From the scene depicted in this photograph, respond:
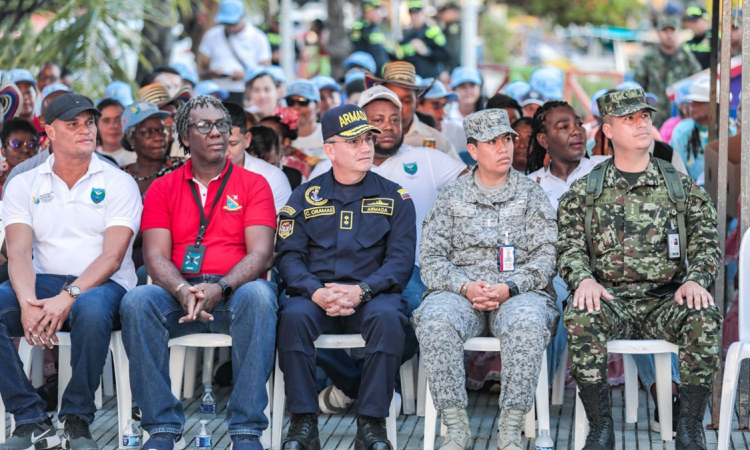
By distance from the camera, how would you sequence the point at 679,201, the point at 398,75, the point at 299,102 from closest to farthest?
the point at 679,201
the point at 398,75
the point at 299,102

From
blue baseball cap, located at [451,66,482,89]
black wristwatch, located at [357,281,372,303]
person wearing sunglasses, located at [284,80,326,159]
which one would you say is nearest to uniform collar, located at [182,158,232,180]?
black wristwatch, located at [357,281,372,303]

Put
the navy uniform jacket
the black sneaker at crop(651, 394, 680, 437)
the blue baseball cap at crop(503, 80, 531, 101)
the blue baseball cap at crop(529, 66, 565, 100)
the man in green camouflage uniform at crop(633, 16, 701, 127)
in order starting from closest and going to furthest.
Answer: the black sneaker at crop(651, 394, 680, 437), the navy uniform jacket, the blue baseball cap at crop(503, 80, 531, 101), the blue baseball cap at crop(529, 66, 565, 100), the man in green camouflage uniform at crop(633, 16, 701, 127)

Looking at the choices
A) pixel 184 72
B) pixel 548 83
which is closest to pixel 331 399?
pixel 548 83

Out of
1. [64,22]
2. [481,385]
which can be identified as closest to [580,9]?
[64,22]

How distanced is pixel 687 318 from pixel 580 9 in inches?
802

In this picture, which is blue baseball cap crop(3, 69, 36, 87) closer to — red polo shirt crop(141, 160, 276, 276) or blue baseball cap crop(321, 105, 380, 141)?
red polo shirt crop(141, 160, 276, 276)

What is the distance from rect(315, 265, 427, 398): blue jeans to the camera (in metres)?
5.41

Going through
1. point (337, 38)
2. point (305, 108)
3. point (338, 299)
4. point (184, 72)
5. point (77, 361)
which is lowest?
point (77, 361)

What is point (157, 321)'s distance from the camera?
16.1ft

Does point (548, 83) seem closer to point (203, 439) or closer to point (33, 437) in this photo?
point (203, 439)

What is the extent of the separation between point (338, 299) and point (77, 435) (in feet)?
4.56

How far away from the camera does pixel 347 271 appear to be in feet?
17.2

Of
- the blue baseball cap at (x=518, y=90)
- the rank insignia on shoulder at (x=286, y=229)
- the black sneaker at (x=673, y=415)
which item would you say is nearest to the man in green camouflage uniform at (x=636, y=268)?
the black sneaker at (x=673, y=415)

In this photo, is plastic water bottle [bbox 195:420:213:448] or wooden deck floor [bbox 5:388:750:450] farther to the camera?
wooden deck floor [bbox 5:388:750:450]
